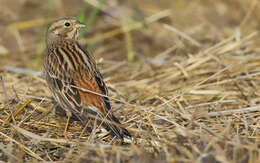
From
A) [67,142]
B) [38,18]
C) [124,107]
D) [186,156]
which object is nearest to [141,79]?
[124,107]

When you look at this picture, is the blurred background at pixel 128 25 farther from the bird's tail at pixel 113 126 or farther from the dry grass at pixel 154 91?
the bird's tail at pixel 113 126

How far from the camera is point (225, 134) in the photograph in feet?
11.7

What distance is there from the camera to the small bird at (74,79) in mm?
4051

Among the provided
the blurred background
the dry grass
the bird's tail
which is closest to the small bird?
the bird's tail

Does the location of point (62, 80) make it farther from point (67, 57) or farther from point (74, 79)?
point (67, 57)

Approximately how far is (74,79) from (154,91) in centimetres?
137

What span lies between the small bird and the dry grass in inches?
5.6

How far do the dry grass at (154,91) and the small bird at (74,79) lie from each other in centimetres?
14

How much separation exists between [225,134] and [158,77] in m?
2.28

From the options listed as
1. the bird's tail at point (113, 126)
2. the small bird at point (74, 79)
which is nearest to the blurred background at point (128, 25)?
the small bird at point (74, 79)

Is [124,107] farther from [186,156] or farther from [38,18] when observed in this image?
[38,18]

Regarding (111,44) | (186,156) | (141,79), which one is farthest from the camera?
(111,44)

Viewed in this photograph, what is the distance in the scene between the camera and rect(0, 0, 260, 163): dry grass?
352cm

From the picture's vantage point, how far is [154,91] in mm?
5320
